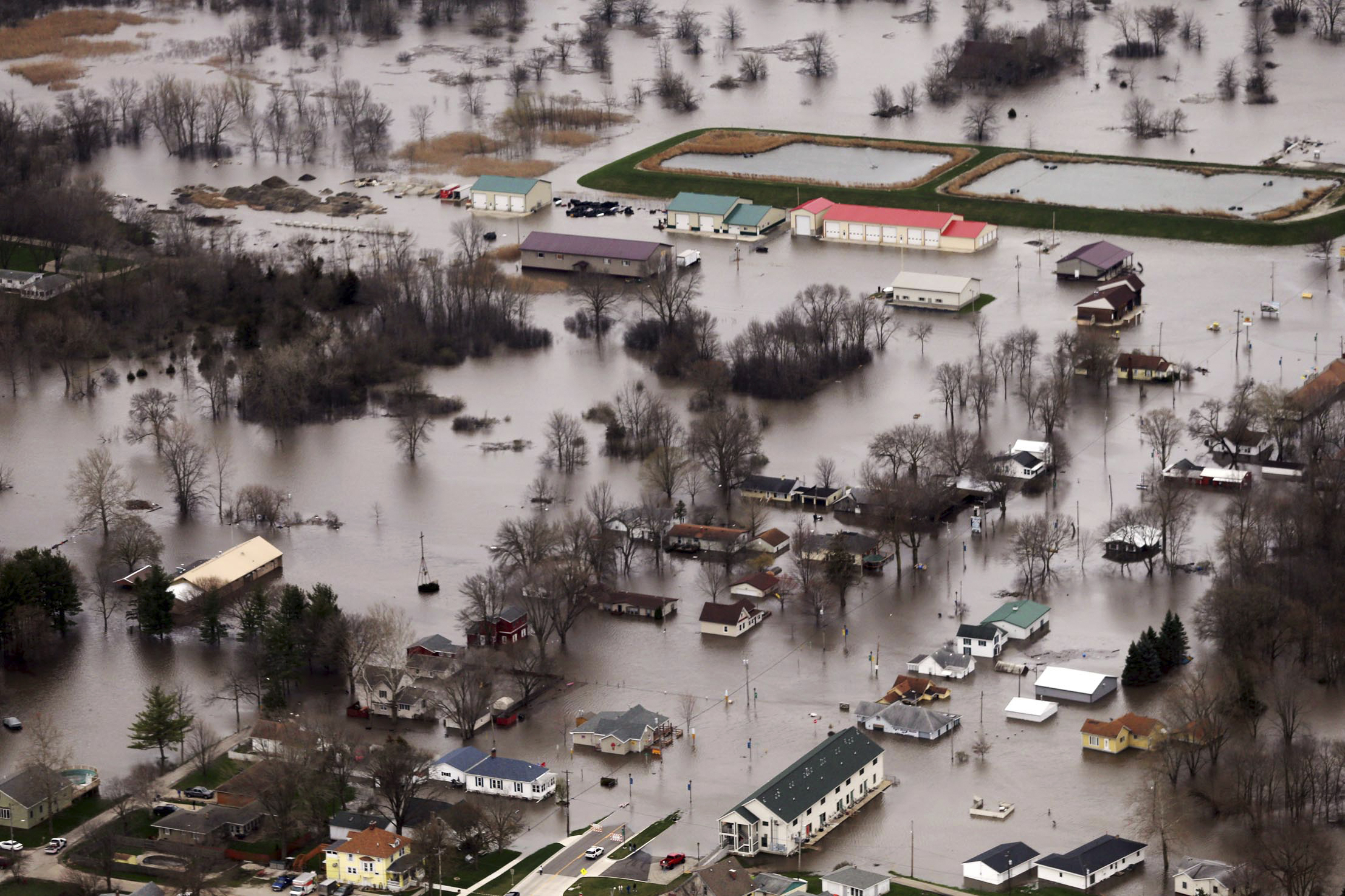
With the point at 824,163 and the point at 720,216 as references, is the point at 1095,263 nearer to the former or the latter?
the point at 720,216

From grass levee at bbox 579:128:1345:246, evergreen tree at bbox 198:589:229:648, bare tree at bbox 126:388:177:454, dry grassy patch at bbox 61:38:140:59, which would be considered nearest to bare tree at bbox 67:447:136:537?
bare tree at bbox 126:388:177:454

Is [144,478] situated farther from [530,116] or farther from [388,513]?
[530,116]

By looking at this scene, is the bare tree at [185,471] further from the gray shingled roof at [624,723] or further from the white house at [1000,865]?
the white house at [1000,865]

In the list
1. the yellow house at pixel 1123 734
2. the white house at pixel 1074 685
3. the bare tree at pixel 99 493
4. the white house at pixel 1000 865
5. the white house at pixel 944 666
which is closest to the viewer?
the white house at pixel 1000 865

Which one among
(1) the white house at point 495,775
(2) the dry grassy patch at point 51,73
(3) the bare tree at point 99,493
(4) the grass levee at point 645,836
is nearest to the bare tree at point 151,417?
(3) the bare tree at point 99,493

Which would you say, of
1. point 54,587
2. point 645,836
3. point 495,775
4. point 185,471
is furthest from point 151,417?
point 645,836

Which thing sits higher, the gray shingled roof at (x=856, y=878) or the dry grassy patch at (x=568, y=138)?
the dry grassy patch at (x=568, y=138)

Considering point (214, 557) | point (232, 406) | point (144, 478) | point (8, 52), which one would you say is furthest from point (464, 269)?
point (8, 52)
